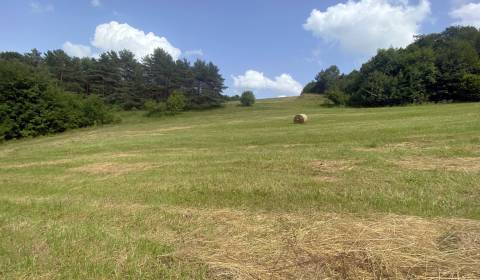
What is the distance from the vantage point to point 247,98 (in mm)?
68250

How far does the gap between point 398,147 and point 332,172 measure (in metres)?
4.42

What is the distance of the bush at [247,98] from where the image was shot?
6831 centimetres

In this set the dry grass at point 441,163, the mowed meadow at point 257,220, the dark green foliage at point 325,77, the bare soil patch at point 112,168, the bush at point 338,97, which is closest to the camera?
the mowed meadow at point 257,220

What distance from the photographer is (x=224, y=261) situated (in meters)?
3.63

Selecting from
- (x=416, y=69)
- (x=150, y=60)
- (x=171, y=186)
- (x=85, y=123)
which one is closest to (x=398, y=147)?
(x=171, y=186)

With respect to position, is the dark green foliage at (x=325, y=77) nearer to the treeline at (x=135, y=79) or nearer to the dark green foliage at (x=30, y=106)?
the treeline at (x=135, y=79)

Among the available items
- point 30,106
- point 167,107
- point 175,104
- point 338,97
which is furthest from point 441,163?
point 338,97

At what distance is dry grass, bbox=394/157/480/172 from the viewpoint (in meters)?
7.63

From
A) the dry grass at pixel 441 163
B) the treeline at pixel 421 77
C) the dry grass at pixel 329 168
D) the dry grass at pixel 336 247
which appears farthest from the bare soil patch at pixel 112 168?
the treeline at pixel 421 77

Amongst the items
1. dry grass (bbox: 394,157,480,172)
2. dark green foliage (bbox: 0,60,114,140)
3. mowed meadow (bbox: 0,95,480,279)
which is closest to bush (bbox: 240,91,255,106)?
dark green foliage (bbox: 0,60,114,140)

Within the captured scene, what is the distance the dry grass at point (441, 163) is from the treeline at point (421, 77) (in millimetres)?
47130

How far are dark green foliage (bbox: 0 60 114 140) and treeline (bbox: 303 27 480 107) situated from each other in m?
47.3

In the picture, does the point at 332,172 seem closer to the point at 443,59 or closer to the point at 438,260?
the point at 438,260

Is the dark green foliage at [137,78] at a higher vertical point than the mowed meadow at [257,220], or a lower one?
higher
